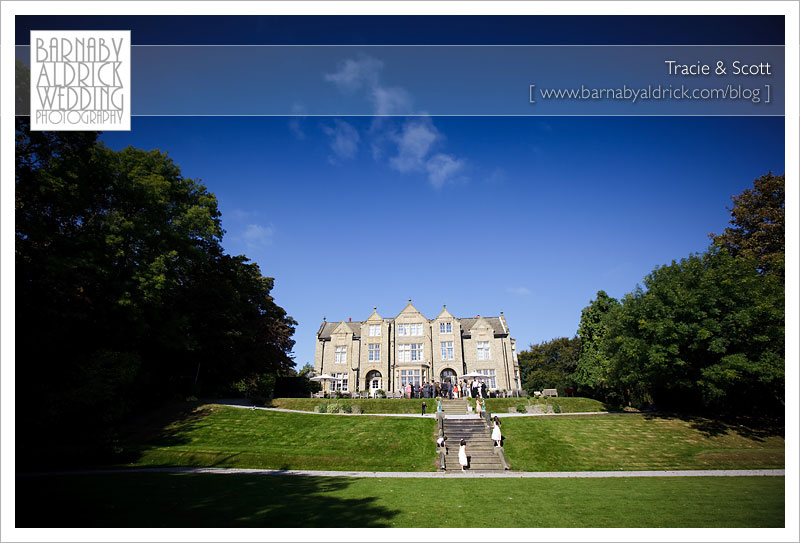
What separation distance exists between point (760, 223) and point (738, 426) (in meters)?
15.8

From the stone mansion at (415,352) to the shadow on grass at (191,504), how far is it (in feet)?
109

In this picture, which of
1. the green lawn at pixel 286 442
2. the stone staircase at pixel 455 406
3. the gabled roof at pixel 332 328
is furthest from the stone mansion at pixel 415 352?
the green lawn at pixel 286 442

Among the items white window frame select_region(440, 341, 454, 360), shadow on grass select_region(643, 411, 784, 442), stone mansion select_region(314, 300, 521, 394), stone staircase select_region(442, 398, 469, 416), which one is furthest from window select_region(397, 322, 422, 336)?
shadow on grass select_region(643, 411, 784, 442)

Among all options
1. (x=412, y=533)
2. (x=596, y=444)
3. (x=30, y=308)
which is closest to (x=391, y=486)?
(x=412, y=533)

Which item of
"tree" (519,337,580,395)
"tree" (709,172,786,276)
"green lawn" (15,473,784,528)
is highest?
"tree" (709,172,786,276)

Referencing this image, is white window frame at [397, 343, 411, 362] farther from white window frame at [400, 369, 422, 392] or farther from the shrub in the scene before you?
the shrub

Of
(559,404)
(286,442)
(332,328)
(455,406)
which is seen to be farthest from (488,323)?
(286,442)

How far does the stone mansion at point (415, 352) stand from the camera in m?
45.2

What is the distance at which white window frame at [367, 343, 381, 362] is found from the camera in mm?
46875

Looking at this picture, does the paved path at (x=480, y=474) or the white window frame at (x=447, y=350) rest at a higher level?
the white window frame at (x=447, y=350)

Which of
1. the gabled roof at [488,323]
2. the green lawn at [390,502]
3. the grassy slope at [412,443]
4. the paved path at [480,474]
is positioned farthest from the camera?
the gabled roof at [488,323]

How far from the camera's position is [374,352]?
4719 cm

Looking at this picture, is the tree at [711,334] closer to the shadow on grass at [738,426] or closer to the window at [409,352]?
the shadow on grass at [738,426]

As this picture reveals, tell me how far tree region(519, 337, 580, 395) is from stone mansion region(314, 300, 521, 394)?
5856 mm
